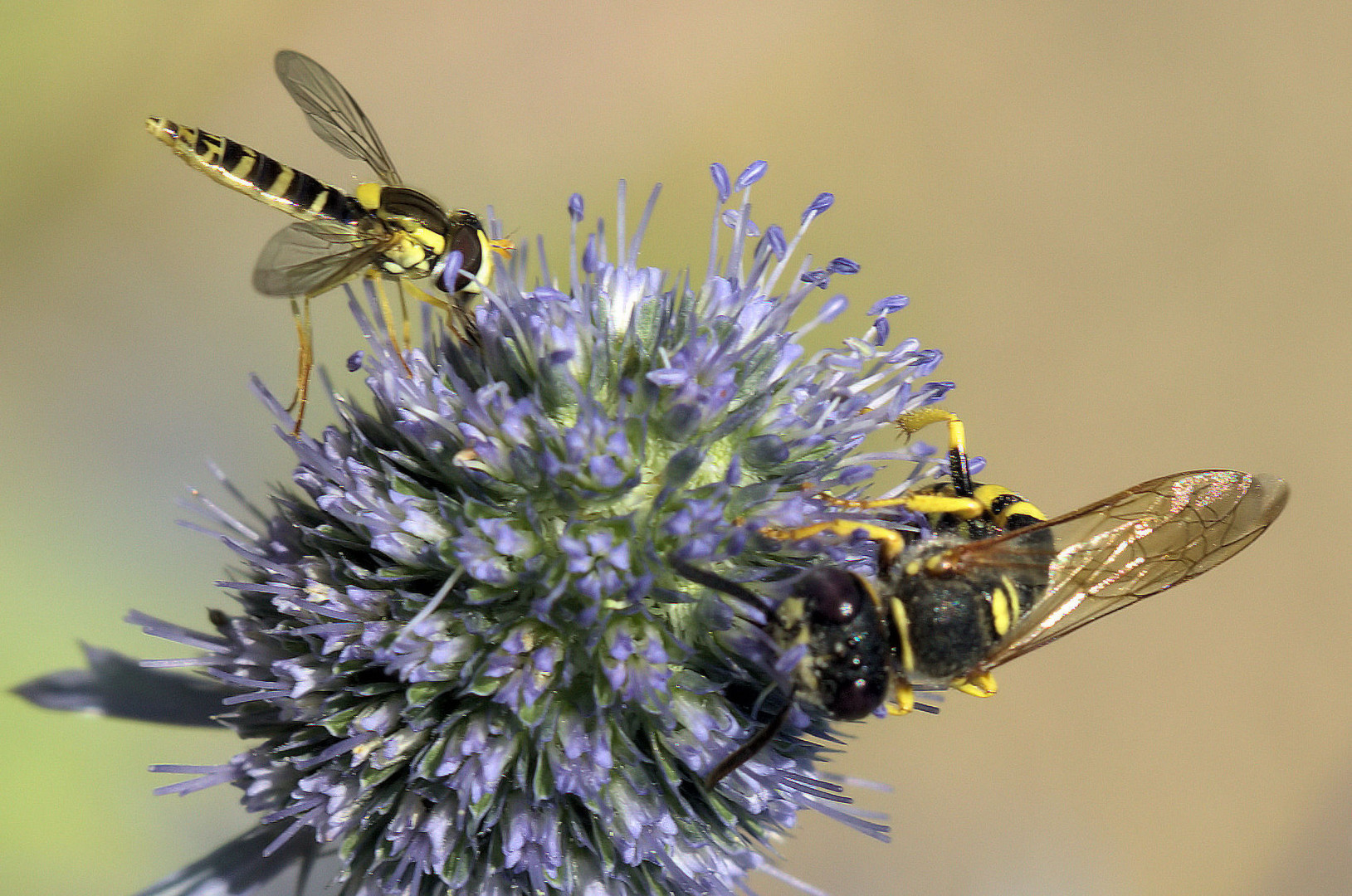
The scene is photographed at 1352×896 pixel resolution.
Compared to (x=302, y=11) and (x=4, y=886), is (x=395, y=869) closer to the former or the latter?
(x=4, y=886)

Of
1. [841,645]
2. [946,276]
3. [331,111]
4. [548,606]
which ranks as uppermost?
[946,276]

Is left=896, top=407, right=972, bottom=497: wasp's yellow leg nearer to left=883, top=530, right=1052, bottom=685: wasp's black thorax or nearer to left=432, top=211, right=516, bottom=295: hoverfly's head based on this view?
left=883, top=530, right=1052, bottom=685: wasp's black thorax

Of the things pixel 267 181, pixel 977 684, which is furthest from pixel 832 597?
pixel 267 181

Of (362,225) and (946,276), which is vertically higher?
(946,276)

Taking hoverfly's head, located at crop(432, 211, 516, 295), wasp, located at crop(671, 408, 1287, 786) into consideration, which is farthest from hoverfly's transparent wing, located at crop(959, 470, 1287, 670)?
hoverfly's head, located at crop(432, 211, 516, 295)

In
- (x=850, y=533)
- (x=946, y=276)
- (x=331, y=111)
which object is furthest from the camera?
(x=946, y=276)

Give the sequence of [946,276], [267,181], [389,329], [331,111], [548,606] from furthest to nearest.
A: [946,276] < [331,111] < [267,181] < [389,329] < [548,606]

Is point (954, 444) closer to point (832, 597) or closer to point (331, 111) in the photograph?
point (832, 597)
